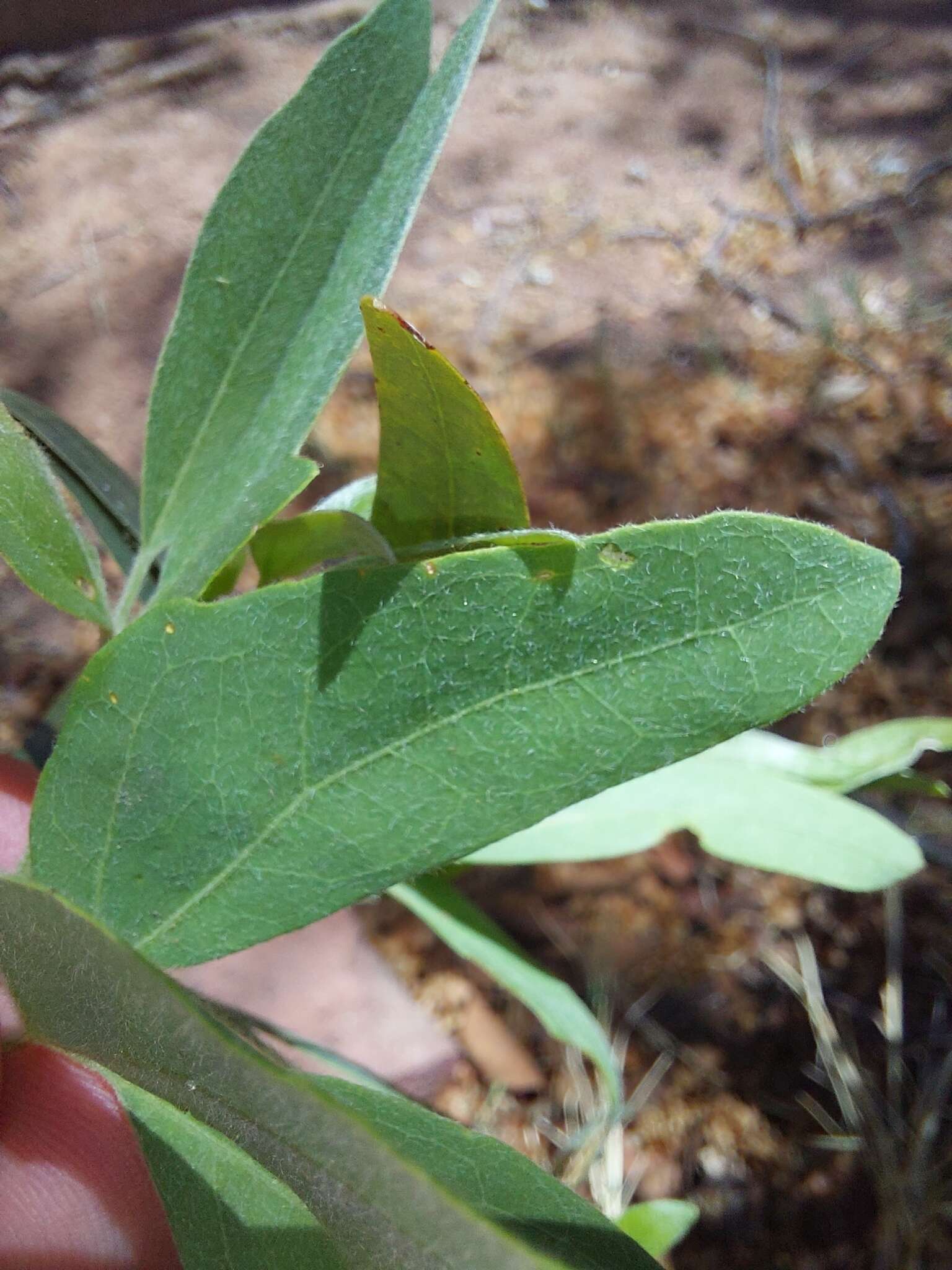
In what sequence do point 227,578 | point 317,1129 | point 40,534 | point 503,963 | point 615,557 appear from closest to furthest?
point 317,1129 → point 615,557 → point 40,534 → point 227,578 → point 503,963

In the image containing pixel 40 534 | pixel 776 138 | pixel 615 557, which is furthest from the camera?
pixel 776 138

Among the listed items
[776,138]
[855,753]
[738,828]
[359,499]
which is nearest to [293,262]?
[359,499]

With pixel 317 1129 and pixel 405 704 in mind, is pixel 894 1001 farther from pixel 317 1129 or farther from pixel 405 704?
pixel 317 1129

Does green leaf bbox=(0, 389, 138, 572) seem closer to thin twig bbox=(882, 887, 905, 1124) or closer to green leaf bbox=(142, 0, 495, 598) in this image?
green leaf bbox=(142, 0, 495, 598)

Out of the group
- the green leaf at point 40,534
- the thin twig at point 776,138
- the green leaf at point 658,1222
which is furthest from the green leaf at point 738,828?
the thin twig at point 776,138

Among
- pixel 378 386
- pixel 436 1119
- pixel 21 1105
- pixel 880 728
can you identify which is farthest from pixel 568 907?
pixel 378 386

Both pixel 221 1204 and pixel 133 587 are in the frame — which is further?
pixel 133 587

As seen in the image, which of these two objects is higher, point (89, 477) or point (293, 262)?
point (293, 262)
